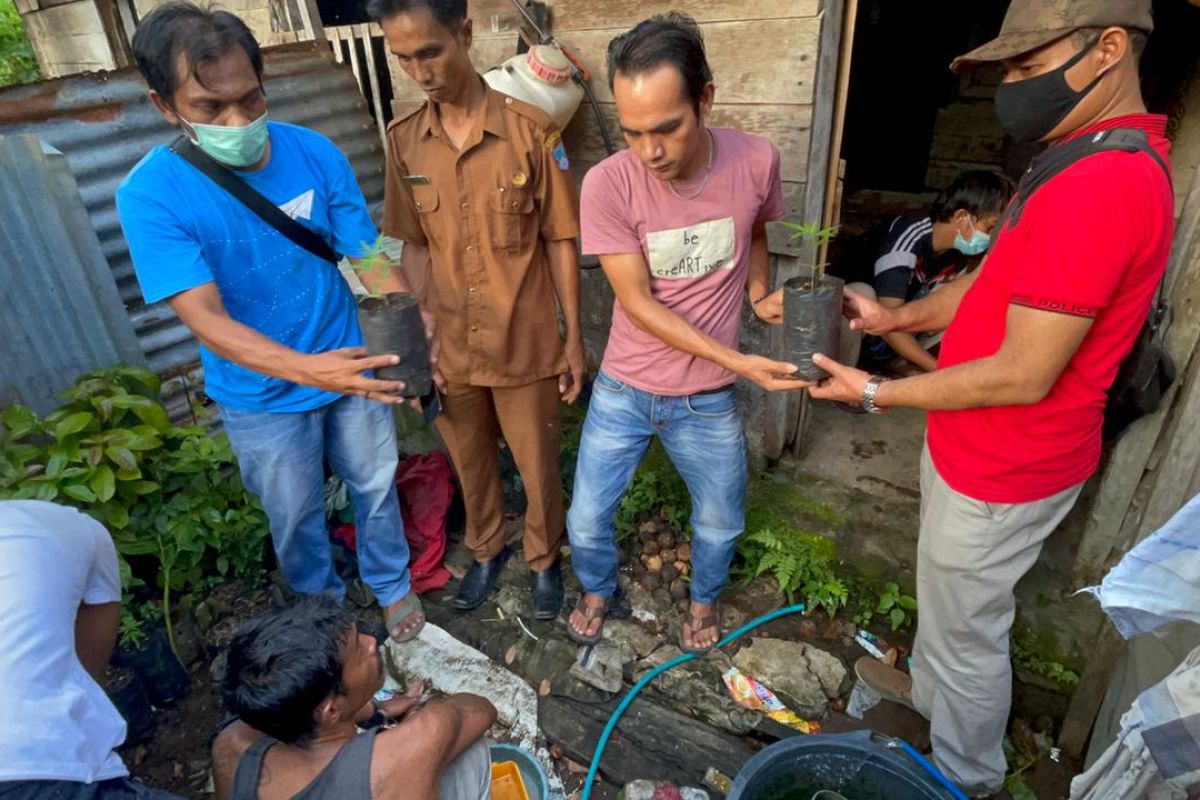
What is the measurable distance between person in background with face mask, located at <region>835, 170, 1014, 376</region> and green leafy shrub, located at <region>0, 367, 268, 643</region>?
3.12 m

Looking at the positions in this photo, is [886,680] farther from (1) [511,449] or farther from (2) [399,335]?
(2) [399,335]

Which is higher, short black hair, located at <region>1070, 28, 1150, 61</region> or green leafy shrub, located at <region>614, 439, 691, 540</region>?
short black hair, located at <region>1070, 28, 1150, 61</region>

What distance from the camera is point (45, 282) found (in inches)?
122

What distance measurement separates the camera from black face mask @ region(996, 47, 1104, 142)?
1.65m

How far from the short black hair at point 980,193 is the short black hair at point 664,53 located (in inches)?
90.9

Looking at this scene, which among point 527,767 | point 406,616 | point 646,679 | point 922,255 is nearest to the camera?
point 527,767

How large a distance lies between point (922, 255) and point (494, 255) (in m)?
2.95

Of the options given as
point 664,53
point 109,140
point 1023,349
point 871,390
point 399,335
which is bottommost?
point 871,390

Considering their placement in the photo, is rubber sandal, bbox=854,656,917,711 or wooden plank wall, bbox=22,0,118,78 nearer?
rubber sandal, bbox=854,656,917,711

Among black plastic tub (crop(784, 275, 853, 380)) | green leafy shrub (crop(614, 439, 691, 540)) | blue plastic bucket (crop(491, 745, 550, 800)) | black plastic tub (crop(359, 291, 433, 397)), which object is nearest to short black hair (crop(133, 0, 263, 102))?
black plastic tub (crop(359, 291, 433, 397))

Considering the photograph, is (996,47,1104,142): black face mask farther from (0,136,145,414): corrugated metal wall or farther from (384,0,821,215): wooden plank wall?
(0,136,145,414): corrugated metal wall

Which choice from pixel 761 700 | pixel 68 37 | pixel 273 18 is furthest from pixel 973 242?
pixel 68 37

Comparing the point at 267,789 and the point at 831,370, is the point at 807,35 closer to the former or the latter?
the point at 831,370

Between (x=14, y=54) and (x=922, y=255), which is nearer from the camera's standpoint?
(x=922, y=255)
